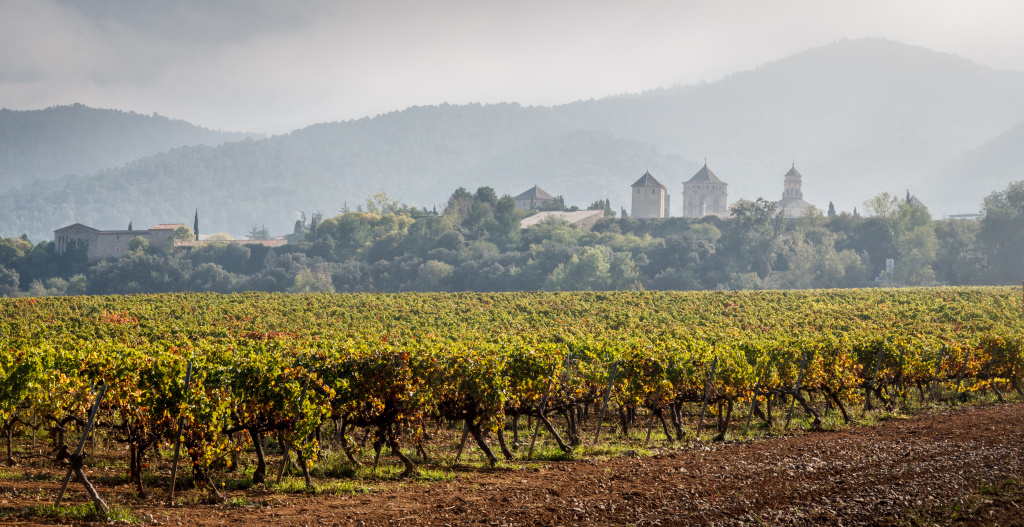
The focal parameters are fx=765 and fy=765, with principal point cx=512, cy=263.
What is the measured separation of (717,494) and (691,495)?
0.40 meters

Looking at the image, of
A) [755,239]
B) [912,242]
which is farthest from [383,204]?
[912,242]

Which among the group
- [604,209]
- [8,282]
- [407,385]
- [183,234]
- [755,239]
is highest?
[604,209]

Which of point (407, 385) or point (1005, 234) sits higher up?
point (1005, 234)

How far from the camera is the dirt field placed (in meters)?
9.96

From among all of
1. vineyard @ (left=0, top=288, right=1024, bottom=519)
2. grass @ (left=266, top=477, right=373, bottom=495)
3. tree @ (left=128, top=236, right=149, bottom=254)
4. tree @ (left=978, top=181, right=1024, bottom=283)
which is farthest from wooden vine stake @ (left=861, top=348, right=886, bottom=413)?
tree @ (left=128, top=236, right=149, bottom=254)

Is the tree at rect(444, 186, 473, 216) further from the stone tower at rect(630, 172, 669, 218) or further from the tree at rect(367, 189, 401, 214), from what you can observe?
the stone tower at rect(630, 172, 669, 218)

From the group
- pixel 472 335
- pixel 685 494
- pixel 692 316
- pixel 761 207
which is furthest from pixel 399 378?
pixel 761 207

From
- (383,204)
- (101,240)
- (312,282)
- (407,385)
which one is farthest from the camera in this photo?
(383,204)

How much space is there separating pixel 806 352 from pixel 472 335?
9695 mm

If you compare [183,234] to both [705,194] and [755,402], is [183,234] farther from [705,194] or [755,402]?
[755,402]

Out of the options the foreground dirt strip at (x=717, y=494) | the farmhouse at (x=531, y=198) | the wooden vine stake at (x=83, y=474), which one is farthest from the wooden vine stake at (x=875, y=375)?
the farmhouse at (x=531, y=198)

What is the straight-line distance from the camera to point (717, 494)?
11266 millimetres

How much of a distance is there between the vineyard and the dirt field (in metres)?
0.91

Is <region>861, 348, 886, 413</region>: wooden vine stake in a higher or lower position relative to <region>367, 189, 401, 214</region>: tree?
lower
